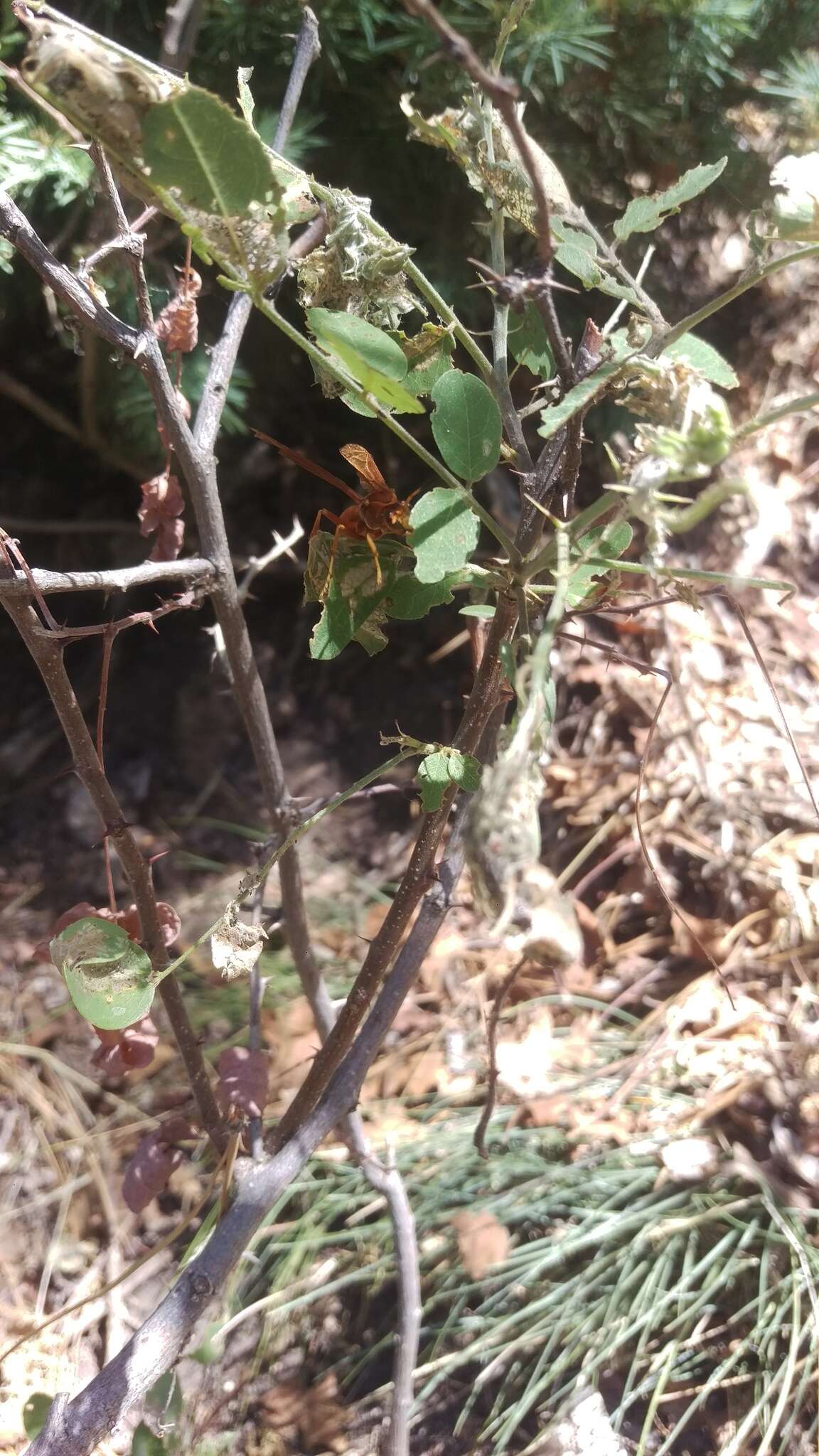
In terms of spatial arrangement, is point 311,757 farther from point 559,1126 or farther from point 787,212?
point 787,212

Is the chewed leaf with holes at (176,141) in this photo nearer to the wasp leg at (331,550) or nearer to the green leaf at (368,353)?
the green leaf at (368,353)

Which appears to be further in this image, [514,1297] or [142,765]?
[142,765]

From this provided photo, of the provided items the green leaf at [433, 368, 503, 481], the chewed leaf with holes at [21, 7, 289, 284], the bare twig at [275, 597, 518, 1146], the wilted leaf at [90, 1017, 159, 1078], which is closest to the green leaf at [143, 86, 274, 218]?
the chewed leaf with holes at [21, 7, 289, 284]

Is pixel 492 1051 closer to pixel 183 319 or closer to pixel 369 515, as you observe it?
pixel 369 515

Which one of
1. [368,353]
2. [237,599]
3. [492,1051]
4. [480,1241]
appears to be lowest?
[480,1241]

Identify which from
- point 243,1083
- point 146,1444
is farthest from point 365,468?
point 146,1444

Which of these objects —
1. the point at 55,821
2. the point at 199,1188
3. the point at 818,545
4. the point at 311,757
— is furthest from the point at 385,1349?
the point at 818,545

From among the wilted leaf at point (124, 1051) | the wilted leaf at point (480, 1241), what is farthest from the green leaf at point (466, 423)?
the wilted leaf at point (480, 1241)
